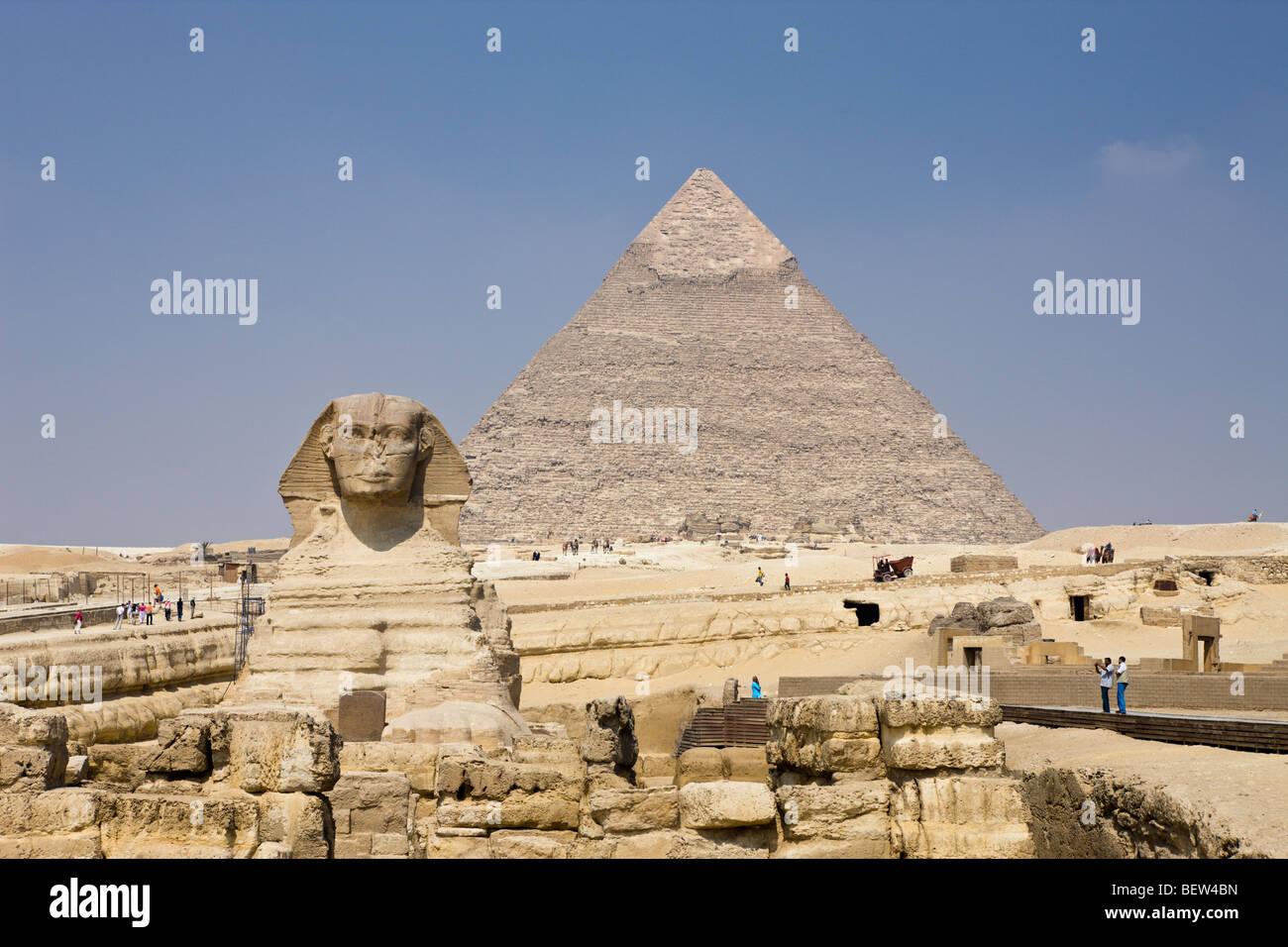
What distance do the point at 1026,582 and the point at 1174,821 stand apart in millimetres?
21760

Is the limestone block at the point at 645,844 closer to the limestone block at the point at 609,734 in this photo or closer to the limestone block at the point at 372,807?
the limestone block at the point at 372,807

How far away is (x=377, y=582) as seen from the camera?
26.9 ft

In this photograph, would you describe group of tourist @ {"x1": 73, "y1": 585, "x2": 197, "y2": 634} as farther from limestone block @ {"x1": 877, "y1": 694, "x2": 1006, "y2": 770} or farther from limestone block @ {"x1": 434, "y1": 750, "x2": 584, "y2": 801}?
limestone block @ {"x1": 877, "y1": 694, "x2": 1006, "y2": 770}

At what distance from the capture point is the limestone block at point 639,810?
3.54m

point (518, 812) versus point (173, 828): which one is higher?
point (173, 828)

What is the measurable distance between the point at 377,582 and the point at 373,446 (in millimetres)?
763

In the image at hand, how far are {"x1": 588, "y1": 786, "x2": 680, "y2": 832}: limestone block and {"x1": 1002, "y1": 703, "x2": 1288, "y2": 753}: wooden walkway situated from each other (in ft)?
9.34

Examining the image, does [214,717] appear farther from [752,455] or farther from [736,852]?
[752,455]

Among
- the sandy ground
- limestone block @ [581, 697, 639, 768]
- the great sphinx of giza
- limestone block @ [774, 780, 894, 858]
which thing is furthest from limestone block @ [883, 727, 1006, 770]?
the great sphinx of giza

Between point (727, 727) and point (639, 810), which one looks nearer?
point (639, 810)

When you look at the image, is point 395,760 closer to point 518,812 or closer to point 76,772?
point 518,812

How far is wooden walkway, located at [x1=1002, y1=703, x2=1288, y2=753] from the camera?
6.11 metres

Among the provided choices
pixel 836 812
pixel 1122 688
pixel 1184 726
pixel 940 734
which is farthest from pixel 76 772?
pixel 1122 688
